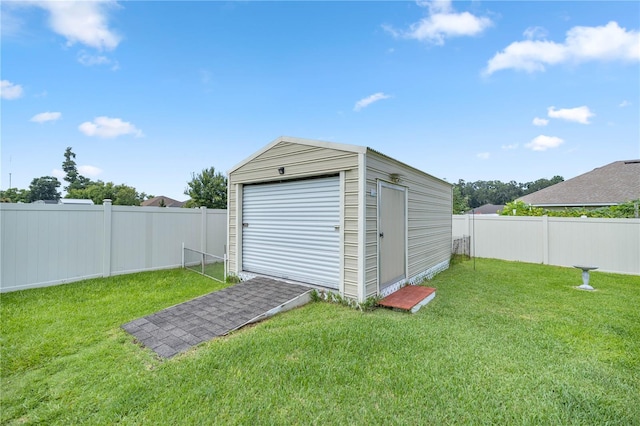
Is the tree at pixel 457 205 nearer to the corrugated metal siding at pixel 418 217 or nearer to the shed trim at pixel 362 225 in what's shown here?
the corrugated metal siding at pixel 418 217

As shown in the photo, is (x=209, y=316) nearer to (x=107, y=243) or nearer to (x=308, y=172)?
(x=308, y=172)

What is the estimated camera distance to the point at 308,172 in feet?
16.5

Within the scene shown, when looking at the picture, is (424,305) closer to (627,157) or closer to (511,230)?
(511,230)

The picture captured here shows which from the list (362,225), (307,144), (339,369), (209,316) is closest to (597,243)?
(362,225)

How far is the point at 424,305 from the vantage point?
4.70 meters

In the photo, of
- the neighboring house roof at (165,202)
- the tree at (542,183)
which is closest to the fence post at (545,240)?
the neighboring house roof at (165,202)

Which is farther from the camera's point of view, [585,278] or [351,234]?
[585,278]

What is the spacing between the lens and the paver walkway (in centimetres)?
327

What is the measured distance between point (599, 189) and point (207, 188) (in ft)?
75.7

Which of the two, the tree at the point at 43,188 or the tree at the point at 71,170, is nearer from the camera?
the tree at the point at 43,188

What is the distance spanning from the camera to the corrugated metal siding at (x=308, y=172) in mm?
4460

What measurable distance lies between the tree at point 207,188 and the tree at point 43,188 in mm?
28442

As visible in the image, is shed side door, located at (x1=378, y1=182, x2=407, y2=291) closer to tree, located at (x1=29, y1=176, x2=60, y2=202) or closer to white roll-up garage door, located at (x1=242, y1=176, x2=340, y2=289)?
white roll-up garage door, located at (x1=242, y1=176, x2=340, y2=289)

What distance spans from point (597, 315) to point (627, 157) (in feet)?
64.1
